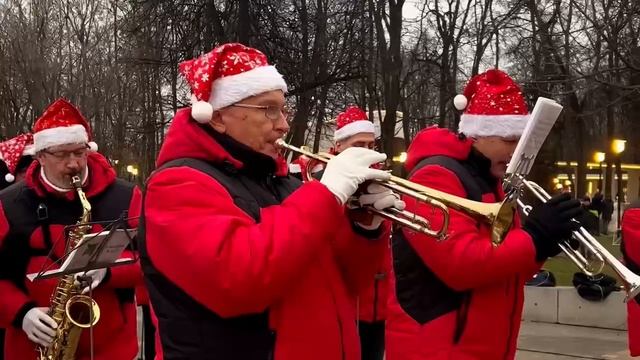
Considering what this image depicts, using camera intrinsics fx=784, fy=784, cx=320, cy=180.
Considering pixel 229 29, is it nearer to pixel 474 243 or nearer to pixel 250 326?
pixel 474 243

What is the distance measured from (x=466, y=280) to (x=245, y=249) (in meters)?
1.44

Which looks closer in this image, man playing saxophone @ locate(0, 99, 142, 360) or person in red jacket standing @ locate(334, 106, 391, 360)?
man playing saxophone @ locate(0, 99, 142, 360)

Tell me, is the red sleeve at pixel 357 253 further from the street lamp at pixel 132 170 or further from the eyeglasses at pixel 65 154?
the street lamp at pixel 132 170

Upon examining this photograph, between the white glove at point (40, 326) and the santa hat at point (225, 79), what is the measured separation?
1.87 metres

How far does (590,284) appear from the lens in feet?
29.1

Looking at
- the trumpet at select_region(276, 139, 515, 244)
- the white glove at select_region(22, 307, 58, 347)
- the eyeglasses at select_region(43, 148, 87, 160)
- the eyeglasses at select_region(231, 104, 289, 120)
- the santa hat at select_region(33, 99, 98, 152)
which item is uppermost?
the eyeglasses at select_region(231, 104, 289, 120)

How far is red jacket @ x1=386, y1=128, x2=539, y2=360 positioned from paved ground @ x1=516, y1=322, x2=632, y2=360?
4.37 metres

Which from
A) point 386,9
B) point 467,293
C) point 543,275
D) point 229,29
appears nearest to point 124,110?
point 386,9

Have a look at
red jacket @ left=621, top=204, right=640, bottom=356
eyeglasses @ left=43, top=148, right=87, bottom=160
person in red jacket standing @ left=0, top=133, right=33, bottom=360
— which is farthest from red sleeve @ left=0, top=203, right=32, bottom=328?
red jacket @ left=621, top=204, right=640, bottom=356

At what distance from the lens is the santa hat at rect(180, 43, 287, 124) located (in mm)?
2648

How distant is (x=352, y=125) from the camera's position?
23.7 ft

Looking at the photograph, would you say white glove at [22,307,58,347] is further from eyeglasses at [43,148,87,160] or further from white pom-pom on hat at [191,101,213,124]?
white pom-pom on hat at [191,101,213,124]

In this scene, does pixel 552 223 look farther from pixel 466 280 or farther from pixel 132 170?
pixel 132 170

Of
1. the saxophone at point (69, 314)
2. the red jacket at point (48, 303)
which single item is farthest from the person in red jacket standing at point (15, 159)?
the saxophone at point (69, 314)
